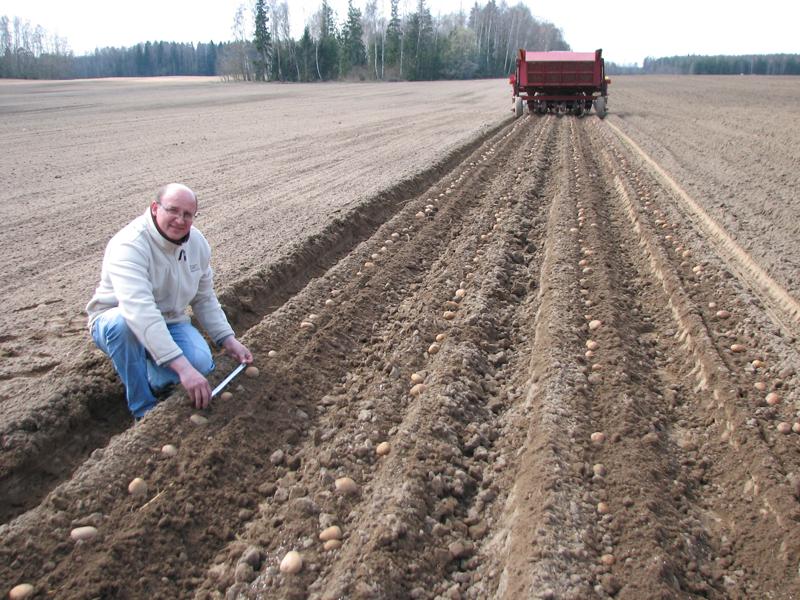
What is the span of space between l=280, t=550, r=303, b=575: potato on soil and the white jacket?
132cm

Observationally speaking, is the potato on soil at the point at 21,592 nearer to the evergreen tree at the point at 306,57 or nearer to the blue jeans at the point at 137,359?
the blue jeans at the point at 137,359

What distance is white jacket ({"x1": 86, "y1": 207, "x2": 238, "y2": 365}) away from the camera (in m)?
3.30

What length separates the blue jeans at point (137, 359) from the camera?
3.45 m

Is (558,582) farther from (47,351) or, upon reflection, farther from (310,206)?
(310,206)

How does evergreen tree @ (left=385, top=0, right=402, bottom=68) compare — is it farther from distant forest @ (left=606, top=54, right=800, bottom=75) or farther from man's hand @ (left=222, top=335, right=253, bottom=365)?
man's hand @ (left=222, top=335, right=253, bottom=365)

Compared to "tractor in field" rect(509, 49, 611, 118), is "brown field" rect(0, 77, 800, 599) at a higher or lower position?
lower

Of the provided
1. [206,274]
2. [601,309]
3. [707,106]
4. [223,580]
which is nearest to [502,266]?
[601,309]

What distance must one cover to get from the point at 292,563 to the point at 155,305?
5.42ft

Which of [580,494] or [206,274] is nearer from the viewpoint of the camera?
[580,494]

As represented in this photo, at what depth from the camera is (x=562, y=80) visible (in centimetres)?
2012

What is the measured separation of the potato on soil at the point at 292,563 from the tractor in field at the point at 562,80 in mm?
19366

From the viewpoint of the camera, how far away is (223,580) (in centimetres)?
244

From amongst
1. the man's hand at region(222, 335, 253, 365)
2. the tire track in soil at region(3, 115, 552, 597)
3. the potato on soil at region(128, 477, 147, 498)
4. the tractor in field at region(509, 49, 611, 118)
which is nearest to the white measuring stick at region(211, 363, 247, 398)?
the man's hand at region(222, 335, 253, 365)

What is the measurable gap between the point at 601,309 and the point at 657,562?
8.56 feet
